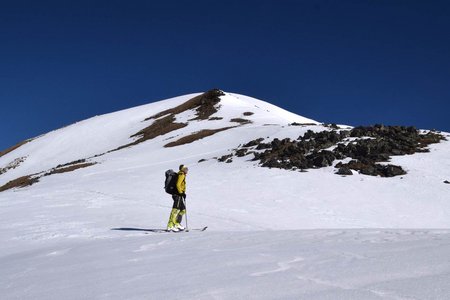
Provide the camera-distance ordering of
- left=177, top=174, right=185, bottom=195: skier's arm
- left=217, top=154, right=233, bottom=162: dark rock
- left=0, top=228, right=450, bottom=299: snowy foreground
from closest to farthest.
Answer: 1. left=0, top=228, right=450, bottom=299: snowy foreground
2. left=177, top=174, right=185, bottom=195: skier's arm
3. left=217, top=154, right=233, bottom=162: dark rock

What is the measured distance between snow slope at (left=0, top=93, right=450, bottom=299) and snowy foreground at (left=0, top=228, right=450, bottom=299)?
1.1 inches

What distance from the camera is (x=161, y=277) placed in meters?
6.91

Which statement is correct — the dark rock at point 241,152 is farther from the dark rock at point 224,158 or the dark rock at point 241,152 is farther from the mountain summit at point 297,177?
the dark rock at point 224,158

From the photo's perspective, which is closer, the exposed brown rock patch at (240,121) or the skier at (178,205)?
the skier at (178,205)

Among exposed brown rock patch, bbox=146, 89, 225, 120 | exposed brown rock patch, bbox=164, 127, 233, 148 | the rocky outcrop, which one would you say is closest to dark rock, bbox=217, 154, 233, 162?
the rocky outcrop

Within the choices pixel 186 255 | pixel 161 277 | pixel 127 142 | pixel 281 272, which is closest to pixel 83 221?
pixel 186 255

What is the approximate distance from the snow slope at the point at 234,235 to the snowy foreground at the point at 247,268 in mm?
27

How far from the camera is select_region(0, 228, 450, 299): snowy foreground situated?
538 centimetres

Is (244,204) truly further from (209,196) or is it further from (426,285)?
(426,285)

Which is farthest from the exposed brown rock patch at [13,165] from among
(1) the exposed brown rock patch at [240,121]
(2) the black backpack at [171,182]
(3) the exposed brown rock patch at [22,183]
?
(2) the black backpack at [171,182]

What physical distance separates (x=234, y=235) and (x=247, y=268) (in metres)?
4.81

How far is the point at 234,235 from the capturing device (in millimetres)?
11805

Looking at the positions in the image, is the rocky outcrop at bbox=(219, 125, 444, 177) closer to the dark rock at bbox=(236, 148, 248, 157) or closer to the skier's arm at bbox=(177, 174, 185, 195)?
the dark rock at bbox=(236, 148, 248, 157)

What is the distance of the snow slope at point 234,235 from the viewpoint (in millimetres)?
5926
